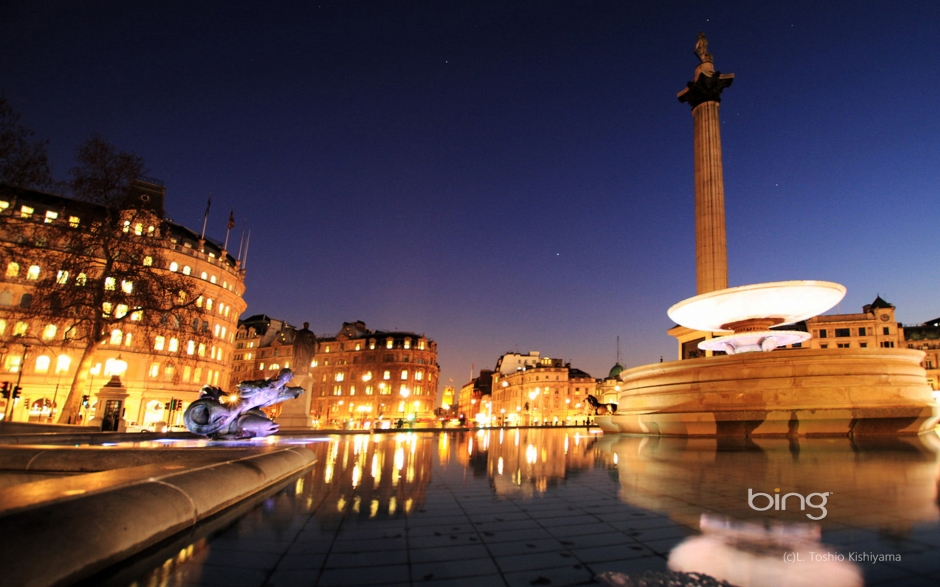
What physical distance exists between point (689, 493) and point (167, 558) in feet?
16.7

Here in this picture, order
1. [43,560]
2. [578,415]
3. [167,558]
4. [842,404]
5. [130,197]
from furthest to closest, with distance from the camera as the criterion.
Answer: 1. [578,415]
2. [130,197]
3. [842,404]
4. [167,558]
5. [43,560]

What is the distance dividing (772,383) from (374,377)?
86.4 metres

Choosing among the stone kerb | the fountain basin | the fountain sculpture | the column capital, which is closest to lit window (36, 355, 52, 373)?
the fountain sculpture

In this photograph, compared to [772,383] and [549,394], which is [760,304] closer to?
[772,383]

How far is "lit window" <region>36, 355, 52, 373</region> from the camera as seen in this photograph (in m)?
47.8

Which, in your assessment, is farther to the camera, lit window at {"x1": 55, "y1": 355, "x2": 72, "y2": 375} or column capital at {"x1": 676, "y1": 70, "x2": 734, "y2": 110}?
lit window at {"x1": 55, "y1": 355, "x2": 72, "y2": 375}

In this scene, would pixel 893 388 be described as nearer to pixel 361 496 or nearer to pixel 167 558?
pixel 361 496

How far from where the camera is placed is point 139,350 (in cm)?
5134

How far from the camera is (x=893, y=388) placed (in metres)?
13.4

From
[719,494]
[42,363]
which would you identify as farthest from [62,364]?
[719,494]

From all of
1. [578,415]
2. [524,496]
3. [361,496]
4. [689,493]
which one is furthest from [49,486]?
[578,415]

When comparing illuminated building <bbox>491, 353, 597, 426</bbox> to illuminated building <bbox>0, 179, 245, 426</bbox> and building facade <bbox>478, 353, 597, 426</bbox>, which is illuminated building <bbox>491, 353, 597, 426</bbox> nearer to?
building facade <bbox>478, 353, 597, 426</bbox>

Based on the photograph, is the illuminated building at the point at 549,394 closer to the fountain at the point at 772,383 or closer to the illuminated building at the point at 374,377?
the illuminated building at the point at 374,377

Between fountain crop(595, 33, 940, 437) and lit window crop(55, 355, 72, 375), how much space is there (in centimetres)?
5276
